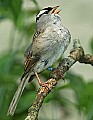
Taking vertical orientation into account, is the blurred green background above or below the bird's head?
below

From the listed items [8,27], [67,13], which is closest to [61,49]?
[8,27]

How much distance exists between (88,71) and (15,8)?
3.68m

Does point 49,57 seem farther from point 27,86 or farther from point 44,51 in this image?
point 27,86

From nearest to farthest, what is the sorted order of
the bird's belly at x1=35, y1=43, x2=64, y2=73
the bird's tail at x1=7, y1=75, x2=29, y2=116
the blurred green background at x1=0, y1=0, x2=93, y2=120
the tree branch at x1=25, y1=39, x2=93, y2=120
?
the tree branch at x1=25, y1=39, x2=93, y2=120 < the bird's tail at x1=7, y1=75, x2=29, y2=116 < the bird's belly at x1=35, y1=43, x2=64, y2=73 < the blurred green background at x1=0, y1=0, x2=93, y2=120

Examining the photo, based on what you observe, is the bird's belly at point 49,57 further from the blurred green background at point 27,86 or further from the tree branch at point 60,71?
the blurred green background at point 27,86

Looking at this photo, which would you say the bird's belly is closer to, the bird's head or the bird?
the bird

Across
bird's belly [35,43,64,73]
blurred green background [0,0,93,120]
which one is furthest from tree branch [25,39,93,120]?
blurred green background [0,0,93,120]

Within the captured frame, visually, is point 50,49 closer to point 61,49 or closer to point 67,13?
point 61,49

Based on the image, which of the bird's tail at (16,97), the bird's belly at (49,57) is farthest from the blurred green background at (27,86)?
the bird's belly at (49,57)

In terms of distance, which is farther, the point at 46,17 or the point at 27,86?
the point at 27,86

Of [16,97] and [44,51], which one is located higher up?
[44,51]

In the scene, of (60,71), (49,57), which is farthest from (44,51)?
(60,71)

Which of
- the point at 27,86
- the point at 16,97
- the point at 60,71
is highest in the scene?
the point at 60,71

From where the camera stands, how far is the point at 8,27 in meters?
7.64
